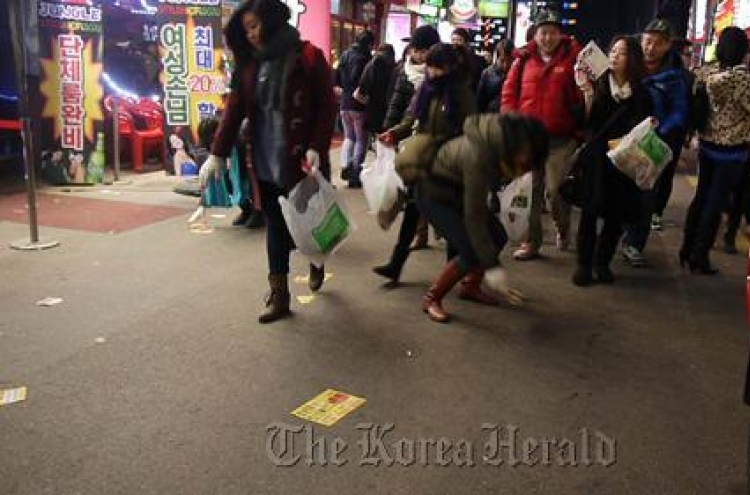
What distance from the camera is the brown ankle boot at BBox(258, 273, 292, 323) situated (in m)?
4.14

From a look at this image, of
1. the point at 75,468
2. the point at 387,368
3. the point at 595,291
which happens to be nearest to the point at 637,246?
the point at 595,291

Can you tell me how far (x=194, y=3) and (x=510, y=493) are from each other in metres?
7.07

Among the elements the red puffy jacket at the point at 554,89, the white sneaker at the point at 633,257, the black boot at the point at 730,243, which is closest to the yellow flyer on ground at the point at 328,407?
the red puffy jacket at the point at 554,89

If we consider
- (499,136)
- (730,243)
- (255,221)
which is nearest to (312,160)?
(499,136)

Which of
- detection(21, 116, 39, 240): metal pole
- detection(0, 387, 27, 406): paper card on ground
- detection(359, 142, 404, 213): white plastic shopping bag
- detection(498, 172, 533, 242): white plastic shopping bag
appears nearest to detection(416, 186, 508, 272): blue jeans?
detection(359, 142, 404, 213): white plastic shopping bag

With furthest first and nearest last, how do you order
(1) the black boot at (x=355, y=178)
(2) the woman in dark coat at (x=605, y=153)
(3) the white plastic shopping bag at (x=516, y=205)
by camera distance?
(1) the black boot at (x=355, y=178) < (3) the white plastic shopping bag at (x=516, y=205) < (2) the woman in dark coat at (x=605, y=153)

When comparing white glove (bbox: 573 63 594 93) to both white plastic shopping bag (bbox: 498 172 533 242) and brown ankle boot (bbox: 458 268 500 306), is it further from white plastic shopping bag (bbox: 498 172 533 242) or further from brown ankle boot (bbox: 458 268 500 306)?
brown ankle boot (bbox: 458 268 500 306)

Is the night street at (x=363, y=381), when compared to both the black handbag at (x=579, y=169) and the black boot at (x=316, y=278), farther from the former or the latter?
the black handbag at (x=579, y=169)

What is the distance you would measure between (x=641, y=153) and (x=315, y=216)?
6.74ft

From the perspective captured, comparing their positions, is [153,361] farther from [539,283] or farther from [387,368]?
[539,283]

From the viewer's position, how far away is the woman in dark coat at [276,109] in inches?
151

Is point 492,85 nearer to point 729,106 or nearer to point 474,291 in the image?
point 729,106

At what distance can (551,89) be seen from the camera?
202 inches

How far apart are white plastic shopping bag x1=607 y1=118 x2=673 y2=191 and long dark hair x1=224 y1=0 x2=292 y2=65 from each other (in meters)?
2.18
